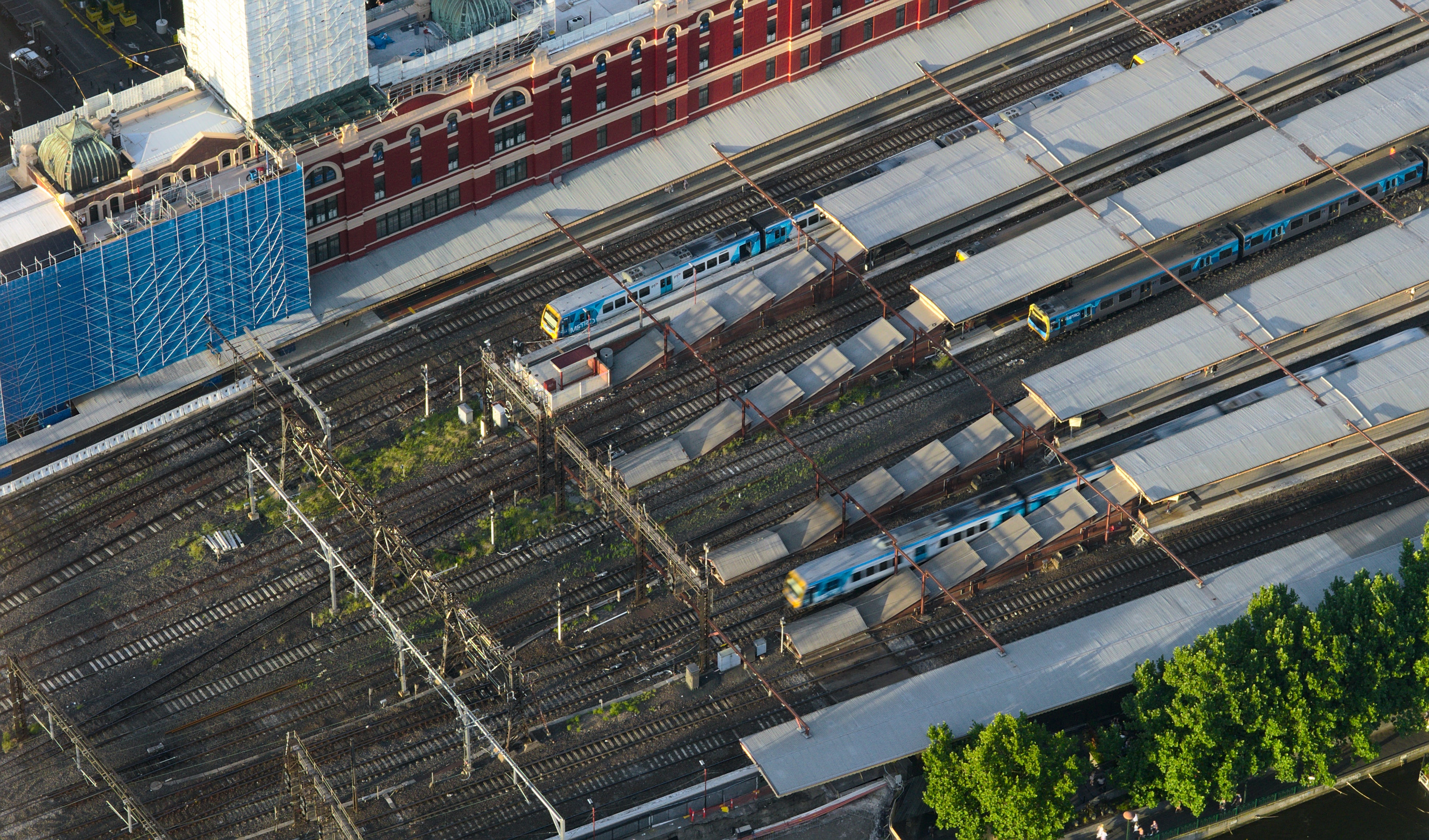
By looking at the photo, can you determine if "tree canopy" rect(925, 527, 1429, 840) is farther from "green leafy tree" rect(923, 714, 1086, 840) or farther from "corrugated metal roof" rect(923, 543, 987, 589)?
"corrugated metal roof" rect(923, 543, 987, 589)

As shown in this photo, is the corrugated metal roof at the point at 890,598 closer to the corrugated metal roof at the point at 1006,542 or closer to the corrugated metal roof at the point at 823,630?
the corrugated metal roof at the point at 823,630

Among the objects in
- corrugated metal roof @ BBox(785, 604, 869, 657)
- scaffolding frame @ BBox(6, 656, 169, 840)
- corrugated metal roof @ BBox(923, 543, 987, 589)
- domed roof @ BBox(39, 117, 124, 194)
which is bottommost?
scaffolding frame @ BBox(6, 656, 169, 840)

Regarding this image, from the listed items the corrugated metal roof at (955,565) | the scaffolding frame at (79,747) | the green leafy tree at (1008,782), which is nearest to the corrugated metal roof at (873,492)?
the corrugated metal roof at (955,565)

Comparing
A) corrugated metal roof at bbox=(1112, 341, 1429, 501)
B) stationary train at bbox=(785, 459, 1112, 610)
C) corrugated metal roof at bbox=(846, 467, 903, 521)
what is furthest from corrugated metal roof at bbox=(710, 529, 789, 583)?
corrugated metal roof at bbox=(1112, 341, 1429, 501)

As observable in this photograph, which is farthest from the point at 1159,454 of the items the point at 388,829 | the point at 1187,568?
the point at 388,829

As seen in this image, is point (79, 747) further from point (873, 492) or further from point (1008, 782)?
point (1008, 782)

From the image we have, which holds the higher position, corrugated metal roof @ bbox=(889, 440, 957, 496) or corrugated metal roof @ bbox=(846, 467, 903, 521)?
corrugated metal roof @ bbox=(889, 440, 957, 496)

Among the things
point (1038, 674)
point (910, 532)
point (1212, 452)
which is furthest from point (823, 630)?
point (1212, 452)
